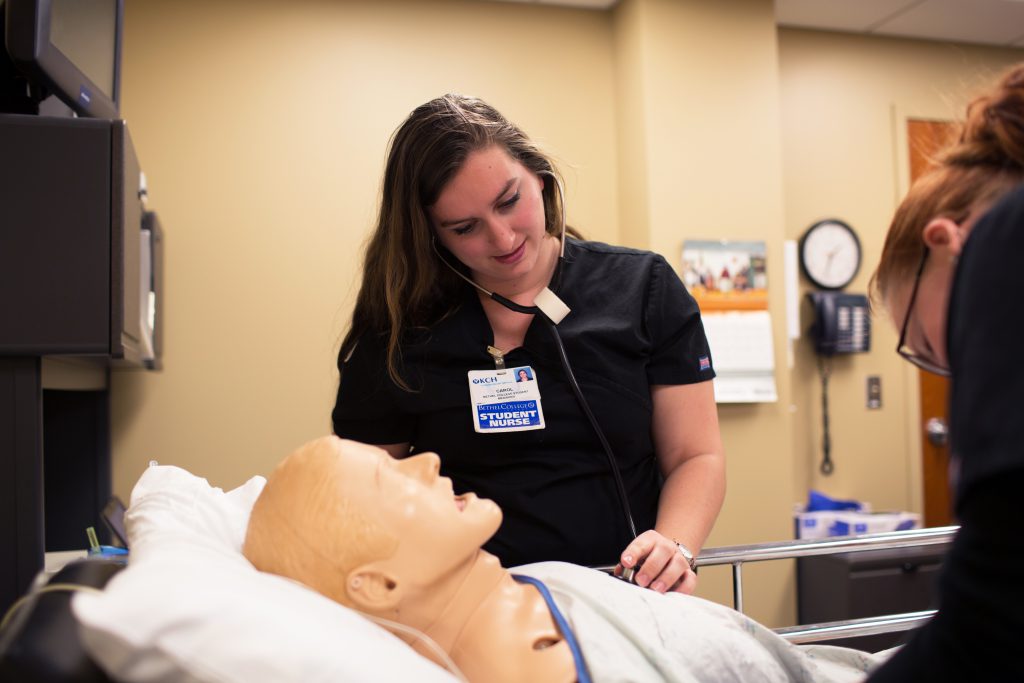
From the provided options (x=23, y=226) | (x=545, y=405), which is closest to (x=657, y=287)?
(x=545, y=405)

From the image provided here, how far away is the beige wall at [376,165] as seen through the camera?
10.00 ft

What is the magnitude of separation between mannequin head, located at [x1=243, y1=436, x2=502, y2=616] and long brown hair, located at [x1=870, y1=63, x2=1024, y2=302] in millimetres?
571

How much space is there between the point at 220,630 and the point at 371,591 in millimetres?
276

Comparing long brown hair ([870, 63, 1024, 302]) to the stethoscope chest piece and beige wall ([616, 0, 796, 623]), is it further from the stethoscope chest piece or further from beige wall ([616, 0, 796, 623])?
beige wall ([616, 0, 796, 623])

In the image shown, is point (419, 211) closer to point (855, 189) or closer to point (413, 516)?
point (413, 516)

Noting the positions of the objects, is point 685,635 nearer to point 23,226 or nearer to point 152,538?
point 152,538

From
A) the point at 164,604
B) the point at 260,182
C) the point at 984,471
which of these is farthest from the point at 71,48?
the point at 260,182

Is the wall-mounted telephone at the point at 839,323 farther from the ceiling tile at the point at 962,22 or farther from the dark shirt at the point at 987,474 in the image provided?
the dark shirt at the point at 987,474

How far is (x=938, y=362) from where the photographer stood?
2.94 feet

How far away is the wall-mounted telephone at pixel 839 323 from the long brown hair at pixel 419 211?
7.88 feet

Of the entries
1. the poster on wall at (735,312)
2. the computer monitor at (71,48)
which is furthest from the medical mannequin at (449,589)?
the poster on wall at (735,312)

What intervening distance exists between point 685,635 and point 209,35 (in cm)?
296

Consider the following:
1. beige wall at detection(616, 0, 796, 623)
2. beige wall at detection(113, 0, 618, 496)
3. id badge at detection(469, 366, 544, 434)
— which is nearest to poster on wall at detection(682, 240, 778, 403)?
beige wall at detection(616, 0, 796, 623)

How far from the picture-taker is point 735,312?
10.8 feet
